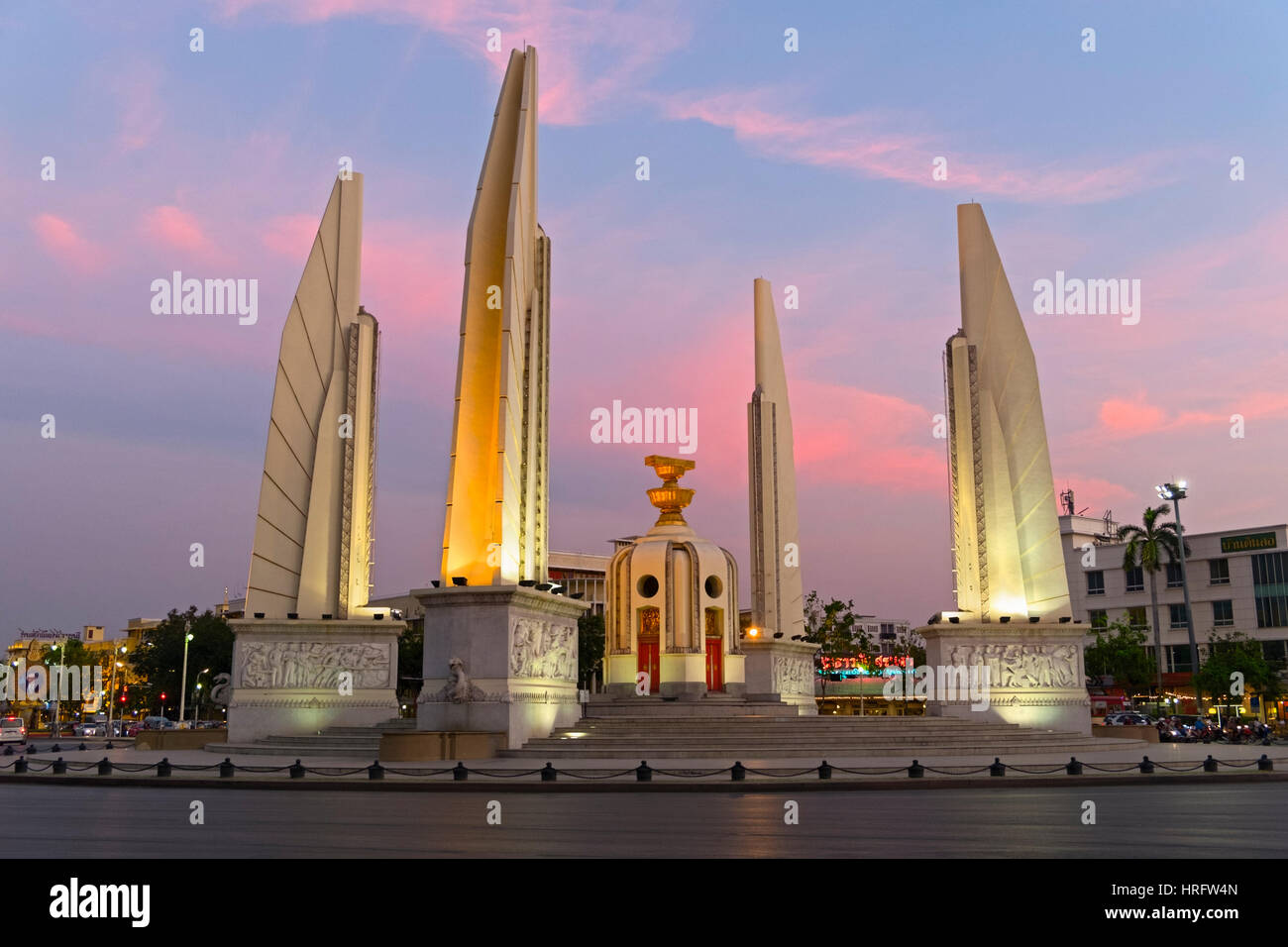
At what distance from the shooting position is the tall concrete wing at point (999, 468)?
112 feet

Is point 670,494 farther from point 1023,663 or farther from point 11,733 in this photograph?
point 11,733

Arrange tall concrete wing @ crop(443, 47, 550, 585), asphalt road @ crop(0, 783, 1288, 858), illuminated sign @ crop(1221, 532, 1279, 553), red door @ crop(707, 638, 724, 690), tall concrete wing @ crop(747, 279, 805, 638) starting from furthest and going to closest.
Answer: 1. illuminated sign @ crop(1221, 532, 1279, 553)
2. tall concrete wing @ crop(747, 279, 805, 638)
3. red door @ crop(707, 638, 724, 690)
4. tall concrete wing @ crop(443, 47, 550, 585)
5. asphalt road @ crop(0, 783, 1288, 858)

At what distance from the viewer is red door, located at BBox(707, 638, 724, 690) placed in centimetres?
4206

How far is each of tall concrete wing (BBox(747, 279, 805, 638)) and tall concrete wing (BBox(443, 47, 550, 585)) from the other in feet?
57.0

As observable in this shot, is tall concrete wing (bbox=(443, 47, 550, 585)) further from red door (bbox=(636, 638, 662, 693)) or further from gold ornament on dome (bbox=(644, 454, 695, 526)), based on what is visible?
gold ornament on dome (bbox=(644, 454, 695, 526))

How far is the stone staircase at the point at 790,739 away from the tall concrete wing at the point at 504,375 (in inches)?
162

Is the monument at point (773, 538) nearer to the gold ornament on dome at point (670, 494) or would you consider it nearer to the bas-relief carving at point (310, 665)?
the gold ornament on dome at point (670, 494)

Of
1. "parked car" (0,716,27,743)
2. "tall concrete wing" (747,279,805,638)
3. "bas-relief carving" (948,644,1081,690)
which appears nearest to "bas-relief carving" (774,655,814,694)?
"tall concrete wing" (747,279,805,638)

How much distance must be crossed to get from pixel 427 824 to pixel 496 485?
14.9 meters

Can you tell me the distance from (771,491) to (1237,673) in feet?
77.9

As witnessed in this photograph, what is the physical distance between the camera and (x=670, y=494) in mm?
45250

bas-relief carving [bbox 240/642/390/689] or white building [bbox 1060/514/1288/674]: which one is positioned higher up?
white building [bbox 1060/514/1288/674]

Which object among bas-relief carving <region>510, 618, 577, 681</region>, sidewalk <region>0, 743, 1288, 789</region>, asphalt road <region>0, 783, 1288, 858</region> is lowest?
sidewalk <region>0, 743, 1288, 789</region>

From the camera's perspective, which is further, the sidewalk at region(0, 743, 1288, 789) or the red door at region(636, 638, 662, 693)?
the red door at region(636, 638, 662, 693)
